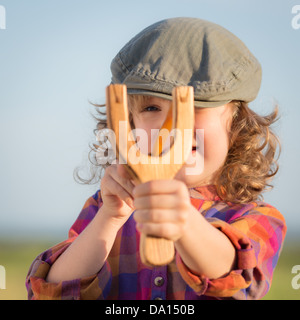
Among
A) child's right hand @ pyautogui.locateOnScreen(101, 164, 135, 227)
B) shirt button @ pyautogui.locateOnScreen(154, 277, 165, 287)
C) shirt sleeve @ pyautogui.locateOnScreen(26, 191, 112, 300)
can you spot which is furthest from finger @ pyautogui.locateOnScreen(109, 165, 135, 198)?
shirt button @ pyautogui.locateOnScreen(154, 277, 165, 287)

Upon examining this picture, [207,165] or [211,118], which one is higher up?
[211,118]

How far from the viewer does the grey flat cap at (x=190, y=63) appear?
1.28 m

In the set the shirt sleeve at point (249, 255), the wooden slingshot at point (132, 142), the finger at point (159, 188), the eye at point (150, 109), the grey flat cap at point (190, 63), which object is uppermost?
the grey flat cap at point (190, 63)

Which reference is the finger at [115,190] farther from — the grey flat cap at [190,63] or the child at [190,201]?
the grey flat cap at [190,63]

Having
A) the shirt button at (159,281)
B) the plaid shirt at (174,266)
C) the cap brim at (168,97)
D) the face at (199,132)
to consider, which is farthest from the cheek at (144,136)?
the shirt button at (159,281)

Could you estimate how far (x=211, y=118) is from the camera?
1.37 metres

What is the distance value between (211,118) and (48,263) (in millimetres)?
681

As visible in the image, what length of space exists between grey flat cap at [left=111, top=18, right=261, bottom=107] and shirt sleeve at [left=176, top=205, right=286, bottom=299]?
373mm

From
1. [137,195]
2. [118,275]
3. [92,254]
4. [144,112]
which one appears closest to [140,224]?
[137,195]

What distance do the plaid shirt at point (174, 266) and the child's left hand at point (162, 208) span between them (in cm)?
37

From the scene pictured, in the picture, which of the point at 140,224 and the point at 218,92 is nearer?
the point at 140,224

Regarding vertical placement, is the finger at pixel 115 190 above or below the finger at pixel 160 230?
above

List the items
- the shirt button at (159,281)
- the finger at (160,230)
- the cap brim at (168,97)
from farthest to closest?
the shirt button at (159,281) < the cap brim at (168,97) < the finger at (160,230)

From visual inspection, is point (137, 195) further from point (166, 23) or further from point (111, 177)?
point (166, 23)
